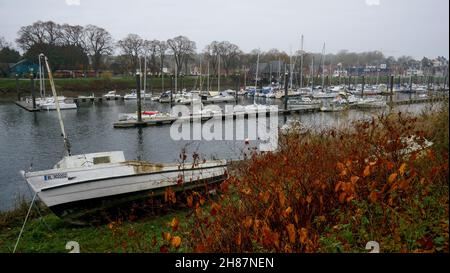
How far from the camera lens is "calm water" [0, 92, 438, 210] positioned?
13.4 meters

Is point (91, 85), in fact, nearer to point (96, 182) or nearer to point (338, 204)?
point (96, 182)

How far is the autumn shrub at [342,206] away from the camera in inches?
116

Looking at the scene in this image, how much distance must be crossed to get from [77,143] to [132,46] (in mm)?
36554

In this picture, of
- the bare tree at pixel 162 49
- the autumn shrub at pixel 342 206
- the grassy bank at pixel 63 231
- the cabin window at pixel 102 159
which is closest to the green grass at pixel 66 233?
the grassy bank at pixel 63 231

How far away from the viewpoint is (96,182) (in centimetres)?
752

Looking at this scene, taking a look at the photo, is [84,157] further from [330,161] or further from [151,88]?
[151,88]

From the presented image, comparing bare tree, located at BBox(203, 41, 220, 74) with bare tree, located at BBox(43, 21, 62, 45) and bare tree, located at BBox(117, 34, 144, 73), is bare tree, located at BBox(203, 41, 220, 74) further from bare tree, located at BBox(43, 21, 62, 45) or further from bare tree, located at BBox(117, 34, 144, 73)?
bare tree, located at BBox(43, 21, 62, 45)

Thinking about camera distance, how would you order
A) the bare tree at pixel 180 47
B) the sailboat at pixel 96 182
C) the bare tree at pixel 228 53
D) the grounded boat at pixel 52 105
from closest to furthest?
the sailboat at pixel 96 182 < the grounded boat at pixel 52 105 < the bare tree at pixel 180 47 < the bare tree at pixel 228 53

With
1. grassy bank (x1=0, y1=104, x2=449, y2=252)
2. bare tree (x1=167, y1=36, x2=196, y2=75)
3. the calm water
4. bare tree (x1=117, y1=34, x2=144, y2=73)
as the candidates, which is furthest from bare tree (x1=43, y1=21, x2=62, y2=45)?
bare tree (x1=167, y1=36, x2=196, y2=75)

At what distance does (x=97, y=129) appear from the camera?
24.4m

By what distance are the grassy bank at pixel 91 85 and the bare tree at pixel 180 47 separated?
3.62m

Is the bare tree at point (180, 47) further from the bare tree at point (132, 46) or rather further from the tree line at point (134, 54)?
the bare tree at point (132, 46)

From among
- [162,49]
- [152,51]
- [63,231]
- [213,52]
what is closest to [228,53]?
[213,52]

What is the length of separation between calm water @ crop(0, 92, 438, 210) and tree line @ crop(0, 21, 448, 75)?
4.99 metres
